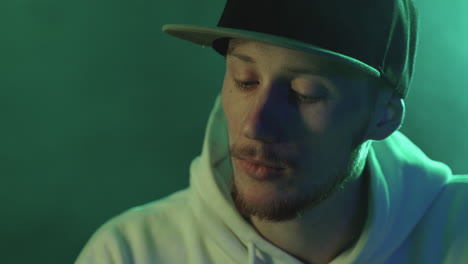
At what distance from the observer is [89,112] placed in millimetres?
1833

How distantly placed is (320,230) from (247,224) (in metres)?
0.16

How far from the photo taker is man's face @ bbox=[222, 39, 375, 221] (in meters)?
1.17

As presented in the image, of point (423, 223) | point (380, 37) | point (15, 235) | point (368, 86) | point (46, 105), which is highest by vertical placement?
point (380, 37)

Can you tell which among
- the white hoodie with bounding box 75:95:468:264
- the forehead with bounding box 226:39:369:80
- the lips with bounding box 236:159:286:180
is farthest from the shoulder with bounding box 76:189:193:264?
the forehead with bounding box 226:39:369:80

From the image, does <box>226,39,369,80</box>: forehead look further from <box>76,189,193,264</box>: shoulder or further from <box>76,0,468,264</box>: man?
<box>76,189,193,264</box>: shoulder

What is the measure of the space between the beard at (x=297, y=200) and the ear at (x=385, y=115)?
0.04 metres

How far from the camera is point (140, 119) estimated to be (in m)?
1.90

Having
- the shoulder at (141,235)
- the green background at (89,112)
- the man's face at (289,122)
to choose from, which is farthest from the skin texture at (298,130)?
the green background at (89,112)

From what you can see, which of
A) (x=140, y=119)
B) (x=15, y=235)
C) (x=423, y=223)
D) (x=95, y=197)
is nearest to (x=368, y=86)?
(x=423, y=223)

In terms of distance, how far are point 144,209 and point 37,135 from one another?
1.72 ft

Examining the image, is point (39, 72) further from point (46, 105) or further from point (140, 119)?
point (140, 119)

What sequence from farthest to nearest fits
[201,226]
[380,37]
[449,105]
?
1. [449,105]
2. [201,226]
3. [380,37]

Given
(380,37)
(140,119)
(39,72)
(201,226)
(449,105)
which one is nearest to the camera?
(380,37)

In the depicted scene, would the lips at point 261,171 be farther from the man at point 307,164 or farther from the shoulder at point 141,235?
the shoulder at point 141,235
